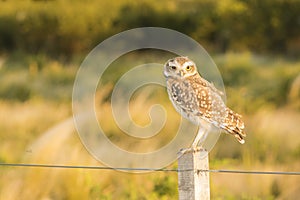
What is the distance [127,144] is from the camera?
11117mm

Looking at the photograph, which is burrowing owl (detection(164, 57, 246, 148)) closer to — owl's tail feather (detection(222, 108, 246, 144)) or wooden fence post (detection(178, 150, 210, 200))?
owl's tail feather (detection(222, 108, 246, 144))

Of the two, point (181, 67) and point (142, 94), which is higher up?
point (142, 94)

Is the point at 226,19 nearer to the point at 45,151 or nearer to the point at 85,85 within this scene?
the point at 85,85

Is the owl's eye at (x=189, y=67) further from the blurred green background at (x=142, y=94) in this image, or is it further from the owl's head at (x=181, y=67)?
the blurred green background at (x=142, y=94)

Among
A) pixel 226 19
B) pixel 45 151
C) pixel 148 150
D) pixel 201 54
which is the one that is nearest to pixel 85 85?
pixel 201 54

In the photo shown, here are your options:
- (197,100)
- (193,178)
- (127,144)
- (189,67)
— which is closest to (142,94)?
(127,144)

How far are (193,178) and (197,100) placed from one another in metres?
1.34

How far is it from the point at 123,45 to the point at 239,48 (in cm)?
320

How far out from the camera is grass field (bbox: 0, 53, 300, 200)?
852 centimetres

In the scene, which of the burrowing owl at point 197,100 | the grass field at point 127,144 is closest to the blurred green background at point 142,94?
the grass field at point 127,144

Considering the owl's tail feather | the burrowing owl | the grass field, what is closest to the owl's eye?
the burrowing owl

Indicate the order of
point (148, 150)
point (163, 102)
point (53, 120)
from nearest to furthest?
point (148, 150) → point (53, 120) → point (163, 102)

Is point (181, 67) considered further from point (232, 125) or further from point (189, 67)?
point (232, 125)

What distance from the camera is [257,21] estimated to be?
1037 inches
